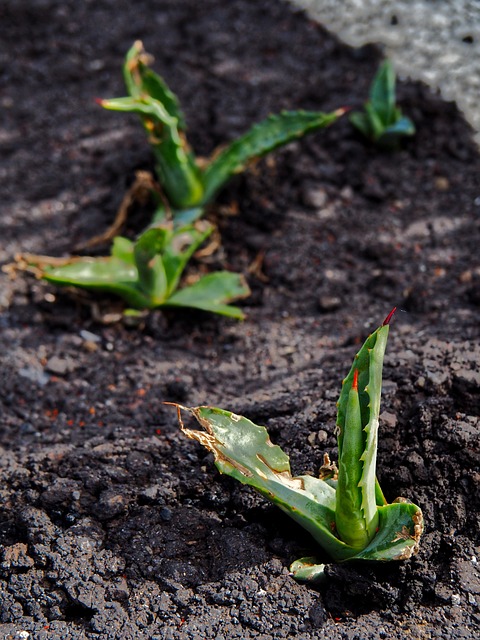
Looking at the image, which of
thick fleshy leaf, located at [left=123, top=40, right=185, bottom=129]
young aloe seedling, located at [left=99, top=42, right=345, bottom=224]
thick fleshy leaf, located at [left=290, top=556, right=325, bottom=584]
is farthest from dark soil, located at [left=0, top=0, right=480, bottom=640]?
thick fleshy leaf, located at [left=123, top=40, right=185, bottom=129]

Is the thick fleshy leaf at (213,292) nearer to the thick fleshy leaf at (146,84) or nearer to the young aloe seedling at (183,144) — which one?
the young aloe seedling at (183,144)

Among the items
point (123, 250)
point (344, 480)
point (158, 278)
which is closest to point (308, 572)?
point (344, 480)

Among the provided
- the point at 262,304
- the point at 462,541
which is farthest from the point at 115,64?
the point at 462,541

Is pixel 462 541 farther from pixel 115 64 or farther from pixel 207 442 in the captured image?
pixel 115 64

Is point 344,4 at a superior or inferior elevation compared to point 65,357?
superior

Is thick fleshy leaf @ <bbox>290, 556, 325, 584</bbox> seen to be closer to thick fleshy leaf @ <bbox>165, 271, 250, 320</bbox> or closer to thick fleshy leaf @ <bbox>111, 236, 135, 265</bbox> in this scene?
thick fleshy leaf @ <bbox>165, 271, 250, 320</bbox>

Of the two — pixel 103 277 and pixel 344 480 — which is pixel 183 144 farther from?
pixel 344 480
